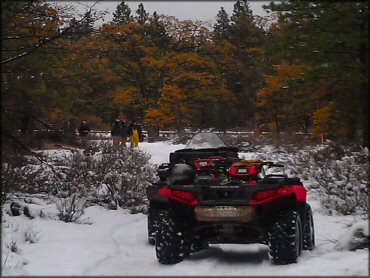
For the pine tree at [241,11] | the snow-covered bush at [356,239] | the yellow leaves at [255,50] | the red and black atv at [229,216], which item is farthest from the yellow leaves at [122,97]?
the snow-covered bush at [356,239]

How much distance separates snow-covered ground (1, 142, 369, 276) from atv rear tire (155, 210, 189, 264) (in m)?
0.11

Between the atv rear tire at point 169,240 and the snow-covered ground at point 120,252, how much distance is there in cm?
11

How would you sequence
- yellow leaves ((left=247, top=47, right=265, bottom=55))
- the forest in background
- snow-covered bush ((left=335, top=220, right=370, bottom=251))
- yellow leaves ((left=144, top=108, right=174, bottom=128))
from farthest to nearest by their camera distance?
yellow leaves ((left=247, top=47, right=265, bottom=55)) < yellow leaves ((left=144, top=108, right=174, bottom=128)) < the forest in background < snow-covered bush ((left=335, top=220, right=370, bottom=251))

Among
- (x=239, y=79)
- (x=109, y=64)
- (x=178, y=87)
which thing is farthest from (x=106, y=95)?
(x=239, y=79)

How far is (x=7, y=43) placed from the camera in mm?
9883

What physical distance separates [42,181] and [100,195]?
1.28 metres

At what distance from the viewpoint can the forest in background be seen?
9.62 m

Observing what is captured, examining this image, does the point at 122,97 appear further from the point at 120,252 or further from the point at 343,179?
the point at 120,252

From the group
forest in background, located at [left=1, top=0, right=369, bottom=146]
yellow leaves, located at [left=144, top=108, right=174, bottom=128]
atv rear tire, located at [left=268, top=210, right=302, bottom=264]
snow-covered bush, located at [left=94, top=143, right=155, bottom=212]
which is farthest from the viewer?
yellow leaves, located at [left=144, top=108, right=174, bottom=128]

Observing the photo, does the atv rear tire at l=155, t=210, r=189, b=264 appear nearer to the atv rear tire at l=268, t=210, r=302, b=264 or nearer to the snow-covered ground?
the snow-covered ground

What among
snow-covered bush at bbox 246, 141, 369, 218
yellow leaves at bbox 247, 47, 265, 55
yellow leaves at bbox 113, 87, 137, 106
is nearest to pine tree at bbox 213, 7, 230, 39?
yellow leaves at bbox 247, 47, 265, 55

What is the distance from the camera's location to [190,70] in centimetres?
4844

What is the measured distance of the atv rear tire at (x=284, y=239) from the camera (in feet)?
21.0

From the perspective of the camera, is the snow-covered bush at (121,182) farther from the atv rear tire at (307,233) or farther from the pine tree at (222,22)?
the pine tree at (222,22)
